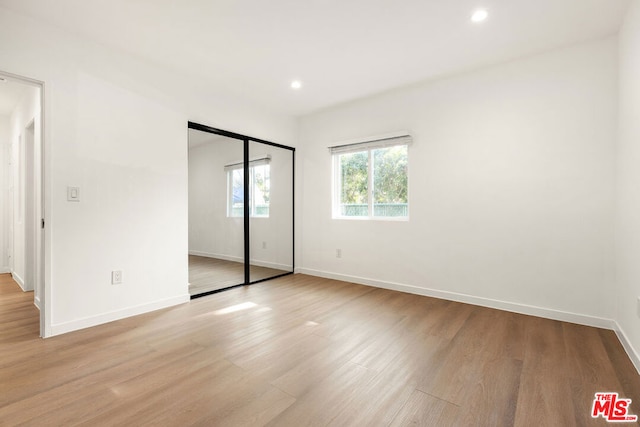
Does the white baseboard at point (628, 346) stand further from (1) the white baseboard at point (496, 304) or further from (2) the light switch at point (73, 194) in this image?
(2) the light switch at point (73, 194)

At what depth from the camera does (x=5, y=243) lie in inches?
191

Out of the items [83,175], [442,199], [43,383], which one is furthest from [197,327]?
[442,199]

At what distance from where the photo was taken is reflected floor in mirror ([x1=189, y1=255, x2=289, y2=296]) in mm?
3635

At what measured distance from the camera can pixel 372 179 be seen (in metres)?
4.25

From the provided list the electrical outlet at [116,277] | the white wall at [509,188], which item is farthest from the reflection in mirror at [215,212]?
the white wall at [509,188]

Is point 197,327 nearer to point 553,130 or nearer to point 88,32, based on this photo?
point 88,32

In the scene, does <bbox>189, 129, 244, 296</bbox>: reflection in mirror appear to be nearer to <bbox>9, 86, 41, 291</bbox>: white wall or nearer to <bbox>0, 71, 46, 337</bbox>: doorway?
<bbox>0, 71, 46, 337</bbox>: doorway

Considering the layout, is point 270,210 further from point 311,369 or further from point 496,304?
point 496,304

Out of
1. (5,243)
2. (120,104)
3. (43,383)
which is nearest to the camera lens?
(43,383)

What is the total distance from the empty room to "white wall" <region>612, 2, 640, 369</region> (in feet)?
0.10

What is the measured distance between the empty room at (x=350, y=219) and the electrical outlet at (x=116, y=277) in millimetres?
43

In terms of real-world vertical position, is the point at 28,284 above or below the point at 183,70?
below

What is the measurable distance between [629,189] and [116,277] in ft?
14.5

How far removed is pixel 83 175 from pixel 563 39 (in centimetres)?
452
